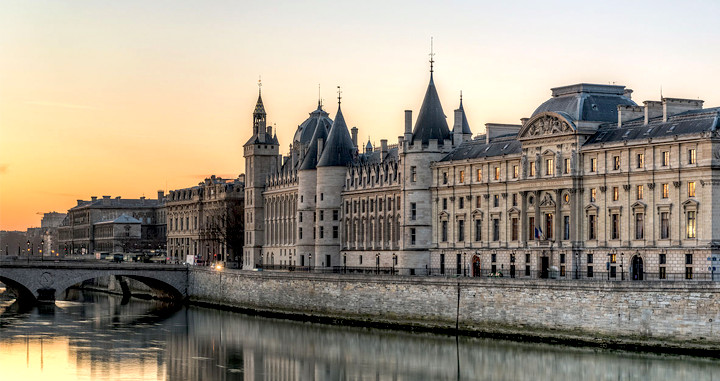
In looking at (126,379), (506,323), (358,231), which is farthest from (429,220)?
(126,379)

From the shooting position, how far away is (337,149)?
391 feet

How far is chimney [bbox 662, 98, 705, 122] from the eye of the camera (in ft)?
269

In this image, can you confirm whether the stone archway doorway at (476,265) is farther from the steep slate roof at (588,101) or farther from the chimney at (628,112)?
the chimney at (628,112)

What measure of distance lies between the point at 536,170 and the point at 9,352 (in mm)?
35826

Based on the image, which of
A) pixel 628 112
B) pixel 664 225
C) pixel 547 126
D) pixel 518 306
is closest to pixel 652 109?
pixel 628 112

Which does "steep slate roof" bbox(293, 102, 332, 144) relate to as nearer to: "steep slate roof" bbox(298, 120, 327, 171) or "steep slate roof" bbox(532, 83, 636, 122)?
"steep slate roof" bbox(298, 120, 327, 171)

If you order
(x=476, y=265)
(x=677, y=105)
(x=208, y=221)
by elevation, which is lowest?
(x=476, y=265)

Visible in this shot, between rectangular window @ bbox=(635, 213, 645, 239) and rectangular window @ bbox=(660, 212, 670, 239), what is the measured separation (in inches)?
57.9

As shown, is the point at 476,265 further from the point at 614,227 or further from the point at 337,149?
the point at 337,149

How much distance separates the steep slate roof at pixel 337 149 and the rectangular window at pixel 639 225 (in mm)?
41434

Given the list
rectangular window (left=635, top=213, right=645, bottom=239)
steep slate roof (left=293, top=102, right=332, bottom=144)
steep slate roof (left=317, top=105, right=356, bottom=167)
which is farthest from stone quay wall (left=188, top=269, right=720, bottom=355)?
steep slate roof (left=293, top=102, right=332, bottom=144)

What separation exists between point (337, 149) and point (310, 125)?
1842 centimetres

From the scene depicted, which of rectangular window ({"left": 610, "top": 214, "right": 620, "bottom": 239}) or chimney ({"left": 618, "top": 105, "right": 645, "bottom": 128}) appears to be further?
chimney ({"left": 618, "top": 105, "right": 645, "bottom": 128})

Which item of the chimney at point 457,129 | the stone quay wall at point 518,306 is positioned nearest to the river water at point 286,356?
the stone quay wall at point 518,306
